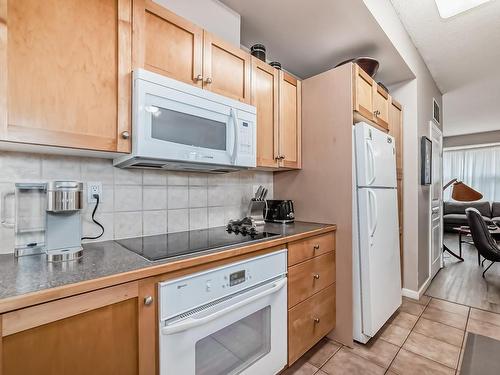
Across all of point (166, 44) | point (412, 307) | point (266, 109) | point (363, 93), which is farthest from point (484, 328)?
point (166, 44)

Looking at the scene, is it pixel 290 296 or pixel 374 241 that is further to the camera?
pixel 374 241

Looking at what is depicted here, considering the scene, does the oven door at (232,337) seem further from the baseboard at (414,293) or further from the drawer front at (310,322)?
the baseboard at (414,293)

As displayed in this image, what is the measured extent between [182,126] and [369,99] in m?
1.59

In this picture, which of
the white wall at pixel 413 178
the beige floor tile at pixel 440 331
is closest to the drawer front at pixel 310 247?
the beige floor tile at pixel 440 331

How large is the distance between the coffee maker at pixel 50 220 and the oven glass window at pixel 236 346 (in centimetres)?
70

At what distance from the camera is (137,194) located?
1529mm

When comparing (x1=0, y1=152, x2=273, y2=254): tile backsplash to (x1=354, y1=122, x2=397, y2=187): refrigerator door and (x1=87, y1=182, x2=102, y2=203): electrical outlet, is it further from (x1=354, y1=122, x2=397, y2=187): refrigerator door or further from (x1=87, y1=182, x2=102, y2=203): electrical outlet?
(x1=354, y1=122, x2=397, y2=187): refrigerator door

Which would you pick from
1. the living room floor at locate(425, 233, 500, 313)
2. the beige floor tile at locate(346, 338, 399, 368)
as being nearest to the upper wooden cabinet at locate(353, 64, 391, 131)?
the beige floor tile at locate(346, 338, 399, 368)

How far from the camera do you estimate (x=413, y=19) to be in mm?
2258

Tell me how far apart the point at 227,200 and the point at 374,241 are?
3.72ft

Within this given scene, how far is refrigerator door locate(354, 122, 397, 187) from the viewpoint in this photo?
1.86 meters

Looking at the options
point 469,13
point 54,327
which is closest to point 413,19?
point 469,13

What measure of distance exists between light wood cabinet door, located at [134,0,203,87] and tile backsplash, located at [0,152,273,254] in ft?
1.92

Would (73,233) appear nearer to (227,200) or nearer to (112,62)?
(112,62)
